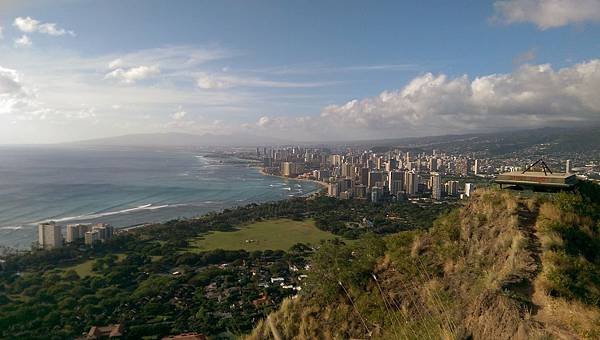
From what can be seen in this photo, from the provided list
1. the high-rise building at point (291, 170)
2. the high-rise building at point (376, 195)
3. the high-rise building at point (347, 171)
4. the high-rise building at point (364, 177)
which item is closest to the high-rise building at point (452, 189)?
the high-rise building at point (376, 195)

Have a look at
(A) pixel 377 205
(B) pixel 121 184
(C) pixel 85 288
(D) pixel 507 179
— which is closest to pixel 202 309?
(C) pixel 85 288

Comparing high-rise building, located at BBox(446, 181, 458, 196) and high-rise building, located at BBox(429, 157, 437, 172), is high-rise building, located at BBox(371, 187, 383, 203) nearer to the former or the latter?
high-rise building, located at BBox(446, 181, 458, 196)

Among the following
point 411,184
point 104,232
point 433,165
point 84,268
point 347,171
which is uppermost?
point 433,165

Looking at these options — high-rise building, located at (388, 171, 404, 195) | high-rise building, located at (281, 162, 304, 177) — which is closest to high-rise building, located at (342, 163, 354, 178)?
high-rise building, located at (281, 162, 304, 177)

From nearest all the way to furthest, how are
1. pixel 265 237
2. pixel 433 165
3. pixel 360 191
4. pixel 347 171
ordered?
pixel 265 237
pixel 360 191
pixel 347 171
pixel 433 165

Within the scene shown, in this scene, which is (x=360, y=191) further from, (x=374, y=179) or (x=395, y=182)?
(x=374, y=179)

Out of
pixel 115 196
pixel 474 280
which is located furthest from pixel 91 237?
pixel 474 280

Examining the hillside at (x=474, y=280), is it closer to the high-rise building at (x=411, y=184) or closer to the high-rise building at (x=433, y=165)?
the high-rise building at (x=411, y=184)
